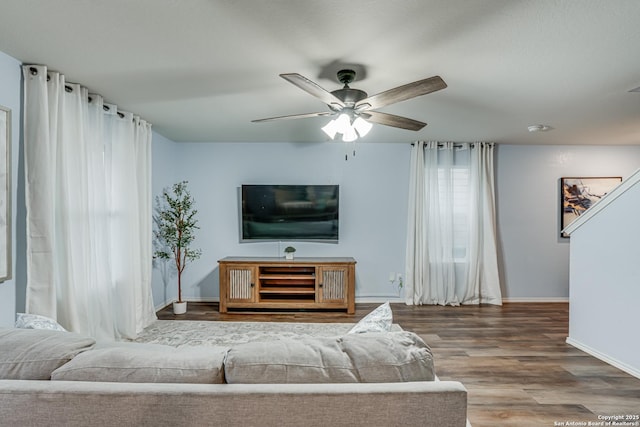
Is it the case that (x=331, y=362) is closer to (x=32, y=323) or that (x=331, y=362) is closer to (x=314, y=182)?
(x=32, y=323)

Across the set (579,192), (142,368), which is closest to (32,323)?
(142,368)

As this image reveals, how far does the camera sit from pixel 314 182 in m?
5.13

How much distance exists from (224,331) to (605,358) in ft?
11.8

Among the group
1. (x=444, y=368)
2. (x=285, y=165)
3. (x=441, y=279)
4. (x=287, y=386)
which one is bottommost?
(x=444, y=368)

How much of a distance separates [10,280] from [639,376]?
15.1 feet

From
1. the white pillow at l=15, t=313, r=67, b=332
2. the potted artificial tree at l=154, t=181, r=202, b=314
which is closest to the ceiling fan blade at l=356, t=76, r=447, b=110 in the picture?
the white pillow at l=15, t=313, r=67, b=332

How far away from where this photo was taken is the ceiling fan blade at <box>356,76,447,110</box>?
211cm

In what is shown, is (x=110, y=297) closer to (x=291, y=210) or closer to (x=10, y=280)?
(x=10, y=280)

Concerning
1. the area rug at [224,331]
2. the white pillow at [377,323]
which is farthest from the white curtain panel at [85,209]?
the white pillow at [377,323]

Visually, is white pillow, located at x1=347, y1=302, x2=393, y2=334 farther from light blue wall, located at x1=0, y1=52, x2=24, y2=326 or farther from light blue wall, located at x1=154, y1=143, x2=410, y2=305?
light blue wall, located at x1=154, y1=143, x2=410, y2=305

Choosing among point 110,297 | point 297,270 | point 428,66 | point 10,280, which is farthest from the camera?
point 297,270

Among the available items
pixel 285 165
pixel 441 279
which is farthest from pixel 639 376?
pixel 285 165

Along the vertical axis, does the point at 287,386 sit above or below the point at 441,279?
above

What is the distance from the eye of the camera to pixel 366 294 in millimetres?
5094
